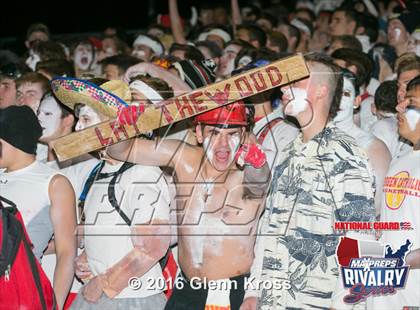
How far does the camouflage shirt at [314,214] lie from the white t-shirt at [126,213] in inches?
28.5

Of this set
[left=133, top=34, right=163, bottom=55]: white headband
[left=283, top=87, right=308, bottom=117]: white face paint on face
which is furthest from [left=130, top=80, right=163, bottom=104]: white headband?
[left=133, top=34, right=163, bottom=55]: white headband

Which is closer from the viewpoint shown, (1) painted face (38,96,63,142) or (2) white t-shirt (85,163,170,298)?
(2) white t-shirt (85,163,170,298)

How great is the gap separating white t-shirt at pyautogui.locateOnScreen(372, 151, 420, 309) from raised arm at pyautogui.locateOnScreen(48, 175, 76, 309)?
179 cm

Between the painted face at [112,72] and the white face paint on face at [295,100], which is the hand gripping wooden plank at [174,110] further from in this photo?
the painted face at [112,72]

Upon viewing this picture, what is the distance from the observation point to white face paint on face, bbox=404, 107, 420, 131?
5.95m

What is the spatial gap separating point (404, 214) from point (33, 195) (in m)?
2.19

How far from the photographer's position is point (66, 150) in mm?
6133

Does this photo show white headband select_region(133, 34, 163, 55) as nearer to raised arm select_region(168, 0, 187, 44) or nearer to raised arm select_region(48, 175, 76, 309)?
raised arm select_region(168, 0, 187, 44)

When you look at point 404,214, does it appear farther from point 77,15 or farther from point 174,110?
point 77,15

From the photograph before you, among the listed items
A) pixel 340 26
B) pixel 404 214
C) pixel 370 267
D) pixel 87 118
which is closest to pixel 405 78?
pixel 404 214

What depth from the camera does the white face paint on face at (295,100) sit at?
595 cm

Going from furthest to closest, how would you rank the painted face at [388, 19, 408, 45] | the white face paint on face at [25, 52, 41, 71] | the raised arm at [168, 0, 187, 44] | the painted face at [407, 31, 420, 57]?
1. the raised arm at [168, 0, 187, 44]
2. the white face paint on face at [25, 52, 41, 71]
3. the painted face at [388, 19, 408, 45]
4. the painted face at [407, 31, 420, 57]

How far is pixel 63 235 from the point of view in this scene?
6.08m

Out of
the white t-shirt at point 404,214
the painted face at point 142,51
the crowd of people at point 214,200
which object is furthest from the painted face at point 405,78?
the painted face at point 142,51
